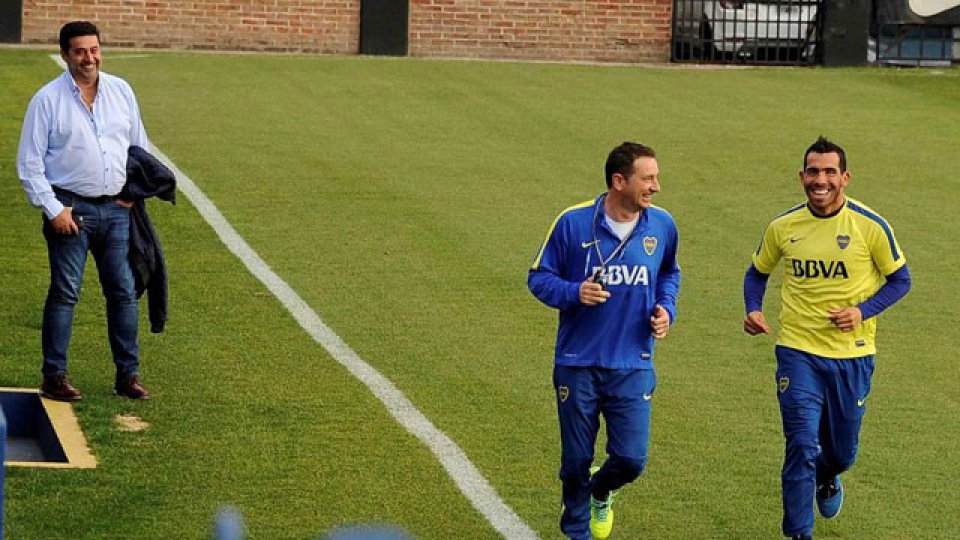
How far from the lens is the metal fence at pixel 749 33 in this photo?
2884 cm

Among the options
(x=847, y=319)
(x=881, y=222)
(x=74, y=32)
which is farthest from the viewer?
(x=74, y=32)

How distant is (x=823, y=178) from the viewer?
8367mm

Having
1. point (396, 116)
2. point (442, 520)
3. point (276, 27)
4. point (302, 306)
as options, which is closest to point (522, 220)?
point (302, 306)

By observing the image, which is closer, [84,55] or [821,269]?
[821,269]

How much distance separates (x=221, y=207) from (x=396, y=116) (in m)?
5.22

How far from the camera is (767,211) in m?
17.5

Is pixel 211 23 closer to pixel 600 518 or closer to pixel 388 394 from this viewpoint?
pixel 388 394

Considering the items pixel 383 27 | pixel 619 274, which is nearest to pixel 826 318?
pixel 619 274

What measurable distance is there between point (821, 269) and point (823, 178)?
442 mm

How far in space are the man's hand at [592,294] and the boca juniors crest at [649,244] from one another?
39 centimetres

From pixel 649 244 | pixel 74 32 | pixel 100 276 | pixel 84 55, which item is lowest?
pixel 100 276

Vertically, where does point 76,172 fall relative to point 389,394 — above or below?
above

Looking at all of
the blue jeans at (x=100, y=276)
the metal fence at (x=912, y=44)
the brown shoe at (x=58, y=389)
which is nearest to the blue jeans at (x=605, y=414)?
the blue jeans at (x=100, y=276)

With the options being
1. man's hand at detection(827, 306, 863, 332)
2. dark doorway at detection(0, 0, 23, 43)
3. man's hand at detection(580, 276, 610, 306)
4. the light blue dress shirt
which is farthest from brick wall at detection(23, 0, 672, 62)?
man's hand at detection(580, 276, 610, 306)
